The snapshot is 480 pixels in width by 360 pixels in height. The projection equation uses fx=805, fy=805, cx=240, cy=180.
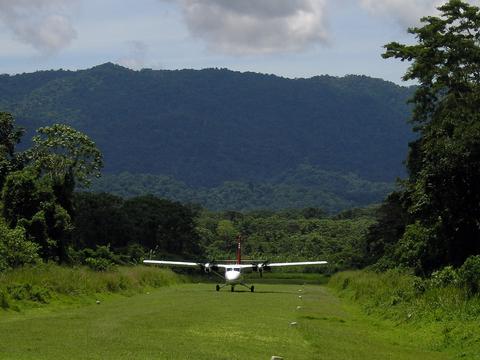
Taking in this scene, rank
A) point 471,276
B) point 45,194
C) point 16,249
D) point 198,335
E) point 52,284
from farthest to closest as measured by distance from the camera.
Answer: point 45,194 < point 16,249 < point 52,284 < point 471,276 < point 198,335

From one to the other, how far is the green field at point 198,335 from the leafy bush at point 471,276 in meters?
2.62

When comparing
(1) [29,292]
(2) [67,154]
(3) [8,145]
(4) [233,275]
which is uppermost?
(3) [8,145]

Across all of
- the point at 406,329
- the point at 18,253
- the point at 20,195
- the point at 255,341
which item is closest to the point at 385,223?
the point at 20,195

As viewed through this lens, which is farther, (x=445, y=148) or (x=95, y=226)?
(x=95, y=226)

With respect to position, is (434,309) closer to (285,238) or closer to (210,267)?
(210,267)

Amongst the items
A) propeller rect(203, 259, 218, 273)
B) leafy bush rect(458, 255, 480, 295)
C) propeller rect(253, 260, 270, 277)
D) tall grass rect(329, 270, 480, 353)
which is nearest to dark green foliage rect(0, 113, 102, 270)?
propeller rect(203, 259, 218, 273)

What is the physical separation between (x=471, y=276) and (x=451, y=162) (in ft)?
32.6

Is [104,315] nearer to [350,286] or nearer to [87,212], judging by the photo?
[350,286]

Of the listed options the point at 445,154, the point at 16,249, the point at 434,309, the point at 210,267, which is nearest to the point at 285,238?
the point at 210,267

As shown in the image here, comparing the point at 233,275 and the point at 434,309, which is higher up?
the point at 434,309

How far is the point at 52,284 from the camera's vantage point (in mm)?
34844

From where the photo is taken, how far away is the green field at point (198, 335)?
17172mm

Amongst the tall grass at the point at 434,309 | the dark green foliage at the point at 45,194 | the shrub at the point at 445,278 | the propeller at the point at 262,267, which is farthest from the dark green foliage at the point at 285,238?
the shrub at the point at 445,278

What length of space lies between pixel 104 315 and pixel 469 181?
1854 centimetres
